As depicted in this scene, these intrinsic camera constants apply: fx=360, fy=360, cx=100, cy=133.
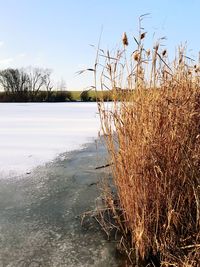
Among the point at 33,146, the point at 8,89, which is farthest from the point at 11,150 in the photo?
the point at 8,89

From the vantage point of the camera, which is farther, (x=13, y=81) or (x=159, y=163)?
(x=13, y=81)

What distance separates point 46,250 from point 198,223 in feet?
3.04

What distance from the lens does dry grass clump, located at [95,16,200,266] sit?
1.99 m

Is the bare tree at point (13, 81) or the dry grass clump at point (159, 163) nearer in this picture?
the dry grass clump at point (159, 163)

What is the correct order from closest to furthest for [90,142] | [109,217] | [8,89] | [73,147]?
[109,217], [73,147], [90,142], [8,89]

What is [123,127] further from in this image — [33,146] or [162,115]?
[33,146]

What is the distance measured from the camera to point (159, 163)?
6.57 feet

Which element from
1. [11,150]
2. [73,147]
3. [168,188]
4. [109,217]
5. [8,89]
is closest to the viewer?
[168,188]

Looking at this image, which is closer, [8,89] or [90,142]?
[90,142]

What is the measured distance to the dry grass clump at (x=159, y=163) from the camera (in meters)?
1.99

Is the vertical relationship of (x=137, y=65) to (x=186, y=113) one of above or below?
above

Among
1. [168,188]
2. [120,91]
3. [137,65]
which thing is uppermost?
[137,65]

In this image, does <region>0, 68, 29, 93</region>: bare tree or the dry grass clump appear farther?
<region>0, 68, 29, 93</region>: bare tree

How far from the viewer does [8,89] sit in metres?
46.8
